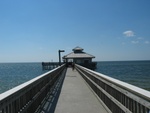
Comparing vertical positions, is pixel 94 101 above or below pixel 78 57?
below

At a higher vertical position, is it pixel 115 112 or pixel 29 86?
pixel 29 86

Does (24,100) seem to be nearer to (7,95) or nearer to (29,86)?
(29,86)

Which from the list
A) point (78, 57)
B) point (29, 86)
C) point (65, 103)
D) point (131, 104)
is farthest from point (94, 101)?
point (78, 57)

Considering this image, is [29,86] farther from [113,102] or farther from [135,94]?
[135,94]

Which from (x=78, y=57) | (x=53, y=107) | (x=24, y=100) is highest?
(x=78, y=57)

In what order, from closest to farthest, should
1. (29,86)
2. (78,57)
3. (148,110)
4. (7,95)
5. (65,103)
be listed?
(148,110) → (7,95) → (29,86) → (65,103) → (78,57)

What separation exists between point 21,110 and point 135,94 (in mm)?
2208

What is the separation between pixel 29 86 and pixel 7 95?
1449 mm

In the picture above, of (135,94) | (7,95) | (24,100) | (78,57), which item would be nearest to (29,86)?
(24,100)

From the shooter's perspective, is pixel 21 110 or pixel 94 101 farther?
pixel 94 101

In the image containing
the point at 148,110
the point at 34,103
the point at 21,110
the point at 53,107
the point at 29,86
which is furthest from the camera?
the point at 53,107

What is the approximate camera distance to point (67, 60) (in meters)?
49.1

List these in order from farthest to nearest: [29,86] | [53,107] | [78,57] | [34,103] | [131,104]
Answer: [78,57] < [53,107] < [34,103] < [29,86] < [131,104]

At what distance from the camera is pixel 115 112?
4.75 metres
